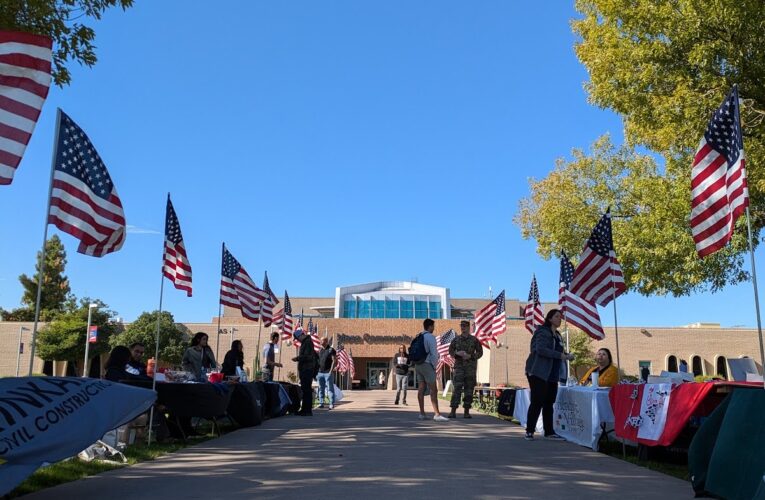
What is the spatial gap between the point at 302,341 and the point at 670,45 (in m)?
10.1

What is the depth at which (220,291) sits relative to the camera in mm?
17328

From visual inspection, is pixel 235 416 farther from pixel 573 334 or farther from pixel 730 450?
pixel 573 334

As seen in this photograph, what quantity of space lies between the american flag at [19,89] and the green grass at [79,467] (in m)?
2.70

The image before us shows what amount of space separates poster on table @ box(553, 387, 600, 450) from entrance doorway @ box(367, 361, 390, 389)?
53.3 meters

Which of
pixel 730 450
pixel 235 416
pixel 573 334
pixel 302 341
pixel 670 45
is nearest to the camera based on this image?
pixel 730 450

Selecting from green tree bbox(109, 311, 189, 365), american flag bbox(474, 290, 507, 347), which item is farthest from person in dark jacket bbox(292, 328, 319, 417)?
green tree bbox(109, 311, 189, 365)

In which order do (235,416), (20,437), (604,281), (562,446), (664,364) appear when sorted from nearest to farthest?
1. (20,437)
2. (562,446)
3. (235,416)
4. (604,281)
5. (664,364)

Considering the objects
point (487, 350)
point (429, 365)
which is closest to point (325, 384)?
point (429, 365)

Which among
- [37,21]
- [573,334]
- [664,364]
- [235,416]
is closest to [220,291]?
[235,416]

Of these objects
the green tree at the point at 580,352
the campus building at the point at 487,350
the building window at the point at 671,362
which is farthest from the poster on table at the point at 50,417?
the building window at the point at 671,362

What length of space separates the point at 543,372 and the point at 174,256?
613cm

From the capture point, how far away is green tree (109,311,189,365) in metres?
55.5

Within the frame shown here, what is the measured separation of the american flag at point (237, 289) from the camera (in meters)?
17.6

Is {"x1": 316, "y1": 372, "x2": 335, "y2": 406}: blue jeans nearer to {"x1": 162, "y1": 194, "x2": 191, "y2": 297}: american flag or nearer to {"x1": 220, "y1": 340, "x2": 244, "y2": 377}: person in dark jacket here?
{"x1": 220, "y1": 340, "x2": 244, "y2": 377}: person in dark jacket
